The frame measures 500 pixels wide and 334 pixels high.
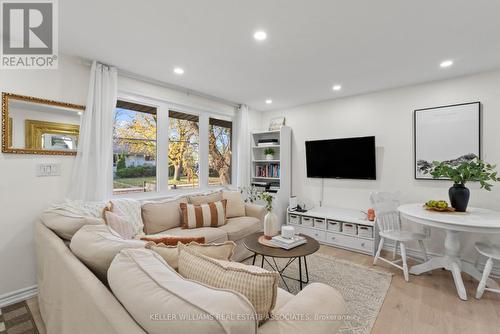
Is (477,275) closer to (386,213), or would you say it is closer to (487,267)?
(487,267)

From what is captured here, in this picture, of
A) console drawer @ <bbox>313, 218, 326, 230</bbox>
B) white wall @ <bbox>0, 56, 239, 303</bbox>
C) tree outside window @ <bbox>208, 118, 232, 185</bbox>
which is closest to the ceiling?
white wall @ <bbox>0, 56, 239, 303</bbox>

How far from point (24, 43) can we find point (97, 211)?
1738 millimetres

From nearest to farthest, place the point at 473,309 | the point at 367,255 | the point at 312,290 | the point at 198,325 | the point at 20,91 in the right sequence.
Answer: the point at 198,325, the point at 312,290, the point at 473,309, the point at 20,91, the point at 367,255

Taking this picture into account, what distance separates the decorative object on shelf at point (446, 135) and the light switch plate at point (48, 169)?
4475 mm

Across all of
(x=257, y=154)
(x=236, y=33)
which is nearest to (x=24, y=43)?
(x=236, y=33)

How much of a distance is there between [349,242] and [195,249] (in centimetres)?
295

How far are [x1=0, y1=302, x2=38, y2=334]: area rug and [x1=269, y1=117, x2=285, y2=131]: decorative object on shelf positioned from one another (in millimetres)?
4150

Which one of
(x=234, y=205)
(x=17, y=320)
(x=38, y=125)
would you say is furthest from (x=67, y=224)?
(x=234, y=205)

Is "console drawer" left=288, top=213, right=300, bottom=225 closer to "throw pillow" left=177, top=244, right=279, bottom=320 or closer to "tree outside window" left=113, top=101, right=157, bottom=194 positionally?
"tree outside window" left=113, top=101, right=157, bottom=194

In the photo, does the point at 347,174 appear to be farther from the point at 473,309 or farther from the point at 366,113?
the point at 473,309

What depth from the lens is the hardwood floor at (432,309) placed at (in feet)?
6.06

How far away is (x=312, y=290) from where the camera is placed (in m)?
1.18

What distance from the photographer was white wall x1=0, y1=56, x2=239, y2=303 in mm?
2180

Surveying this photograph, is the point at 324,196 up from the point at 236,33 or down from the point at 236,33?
down
